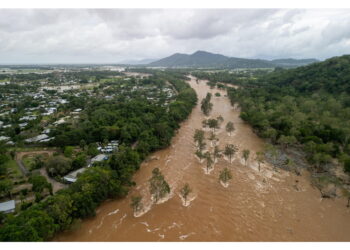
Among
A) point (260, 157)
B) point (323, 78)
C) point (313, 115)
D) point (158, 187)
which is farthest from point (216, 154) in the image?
point (323, 78)

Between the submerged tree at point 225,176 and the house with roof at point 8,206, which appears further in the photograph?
the submerged tree at point 225,176

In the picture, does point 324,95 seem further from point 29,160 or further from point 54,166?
point 29,160

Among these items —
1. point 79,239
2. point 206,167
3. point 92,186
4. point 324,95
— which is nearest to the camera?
point 79,239

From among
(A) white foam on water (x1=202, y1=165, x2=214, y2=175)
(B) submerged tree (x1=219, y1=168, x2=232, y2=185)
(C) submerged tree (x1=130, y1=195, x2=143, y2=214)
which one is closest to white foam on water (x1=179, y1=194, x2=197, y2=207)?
(B) submerged tree (x1=219, y1=168, x2=232, y2=185)

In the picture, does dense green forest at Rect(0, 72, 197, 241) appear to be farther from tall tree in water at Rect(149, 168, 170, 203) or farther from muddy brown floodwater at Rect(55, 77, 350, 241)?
tall tree in water at Rect(149, 168, 170, 203)

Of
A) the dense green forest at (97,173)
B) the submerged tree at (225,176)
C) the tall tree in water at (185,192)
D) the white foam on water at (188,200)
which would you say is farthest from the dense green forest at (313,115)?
the dense green forest at (97,173)

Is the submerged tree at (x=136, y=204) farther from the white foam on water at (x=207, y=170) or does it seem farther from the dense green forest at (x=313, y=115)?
the dense green forest at (x=313, y=115)

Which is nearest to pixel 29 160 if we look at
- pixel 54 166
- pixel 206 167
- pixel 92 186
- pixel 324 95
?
pixel 54 166
